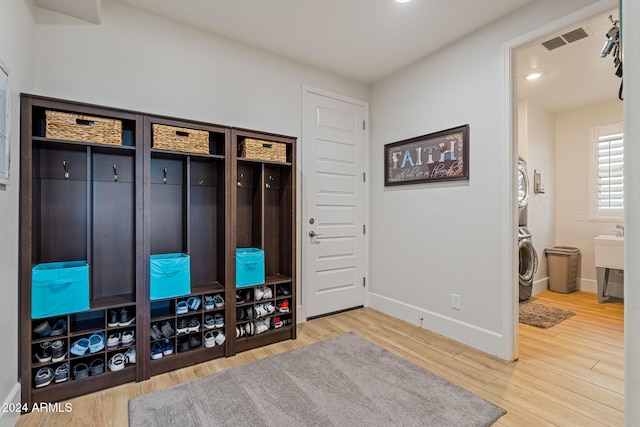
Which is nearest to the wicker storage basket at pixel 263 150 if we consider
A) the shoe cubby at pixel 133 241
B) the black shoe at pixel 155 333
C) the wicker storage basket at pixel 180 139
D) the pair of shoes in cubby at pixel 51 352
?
the shoe cubby at pixel 133 241

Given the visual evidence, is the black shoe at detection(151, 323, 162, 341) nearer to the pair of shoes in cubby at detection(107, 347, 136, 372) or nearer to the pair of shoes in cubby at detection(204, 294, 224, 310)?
the pair of shoes in cubby at detection(107, 347, 136, 372)

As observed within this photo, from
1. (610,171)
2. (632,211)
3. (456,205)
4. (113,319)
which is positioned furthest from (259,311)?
(610,171)

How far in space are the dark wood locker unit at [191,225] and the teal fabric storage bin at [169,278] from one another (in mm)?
71

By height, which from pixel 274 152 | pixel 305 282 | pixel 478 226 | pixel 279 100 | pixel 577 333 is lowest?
pixel 577 333

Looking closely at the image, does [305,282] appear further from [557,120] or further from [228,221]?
[557,120]

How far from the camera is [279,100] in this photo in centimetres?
306

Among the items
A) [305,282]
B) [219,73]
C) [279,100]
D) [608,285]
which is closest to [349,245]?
[305,282]

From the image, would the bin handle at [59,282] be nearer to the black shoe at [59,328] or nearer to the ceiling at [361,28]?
the black shoe at [59,328]

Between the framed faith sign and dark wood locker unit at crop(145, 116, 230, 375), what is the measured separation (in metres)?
1.83

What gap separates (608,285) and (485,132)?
3.30 metres

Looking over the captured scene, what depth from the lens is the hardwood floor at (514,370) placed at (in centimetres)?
173

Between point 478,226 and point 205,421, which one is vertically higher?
point 478,226

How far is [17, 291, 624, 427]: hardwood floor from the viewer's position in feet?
5.68

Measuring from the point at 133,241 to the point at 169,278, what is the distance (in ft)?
1.25
